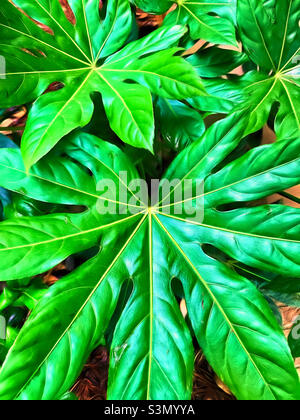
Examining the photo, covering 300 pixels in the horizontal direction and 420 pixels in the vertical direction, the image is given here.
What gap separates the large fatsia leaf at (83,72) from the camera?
1.97ft

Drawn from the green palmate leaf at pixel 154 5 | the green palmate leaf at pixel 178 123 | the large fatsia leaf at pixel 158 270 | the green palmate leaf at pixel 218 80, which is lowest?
the large fatsia leaf at pixel 158 270

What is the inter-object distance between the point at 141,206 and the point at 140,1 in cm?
46

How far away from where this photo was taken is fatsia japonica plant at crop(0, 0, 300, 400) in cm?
57

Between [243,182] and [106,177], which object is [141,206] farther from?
[243,182]

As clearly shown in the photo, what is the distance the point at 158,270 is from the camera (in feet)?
2.12

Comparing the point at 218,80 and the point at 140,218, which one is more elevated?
the point at 218,80

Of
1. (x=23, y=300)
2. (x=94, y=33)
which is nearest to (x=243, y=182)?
(x=94, y=33)

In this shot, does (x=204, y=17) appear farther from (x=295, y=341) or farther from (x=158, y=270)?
(x=295, y=341)

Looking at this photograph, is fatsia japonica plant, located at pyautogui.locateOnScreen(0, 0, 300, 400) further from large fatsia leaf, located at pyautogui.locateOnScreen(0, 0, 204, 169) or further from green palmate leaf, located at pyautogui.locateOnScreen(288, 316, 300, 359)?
green palmate leaf, located at pyautogui.locateOnScreen(288, 316, 300, 359)

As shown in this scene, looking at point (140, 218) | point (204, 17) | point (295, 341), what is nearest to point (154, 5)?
point (204, 17)

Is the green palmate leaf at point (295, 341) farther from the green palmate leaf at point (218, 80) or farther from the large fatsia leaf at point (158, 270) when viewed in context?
the green palmate leaf at point (218, 80)

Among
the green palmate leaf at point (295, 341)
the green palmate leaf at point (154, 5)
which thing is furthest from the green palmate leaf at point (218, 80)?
the green palmate leaf at point (295, 341)

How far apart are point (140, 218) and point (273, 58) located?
471 mm

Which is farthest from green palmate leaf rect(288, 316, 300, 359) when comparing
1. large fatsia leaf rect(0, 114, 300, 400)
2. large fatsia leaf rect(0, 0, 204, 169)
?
large fatsia leaf rect(0, 0, 204, 169)
